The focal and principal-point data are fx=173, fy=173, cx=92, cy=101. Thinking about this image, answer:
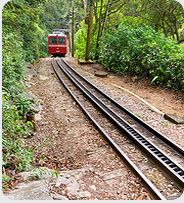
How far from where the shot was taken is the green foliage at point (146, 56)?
8.49 meters

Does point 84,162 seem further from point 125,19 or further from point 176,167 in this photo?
point 125,19

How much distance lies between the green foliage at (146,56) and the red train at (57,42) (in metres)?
10.4

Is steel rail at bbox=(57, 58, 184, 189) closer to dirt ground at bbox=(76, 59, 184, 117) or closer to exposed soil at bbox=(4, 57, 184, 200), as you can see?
exposed soil at bbox=(4, 57, 184, 200)

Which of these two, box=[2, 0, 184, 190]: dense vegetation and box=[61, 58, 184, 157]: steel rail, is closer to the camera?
box=[2, 0, 184, 190]: dense vegetation

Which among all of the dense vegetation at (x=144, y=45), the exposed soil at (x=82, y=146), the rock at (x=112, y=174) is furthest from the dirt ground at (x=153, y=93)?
the rock at (x=112, y=174)

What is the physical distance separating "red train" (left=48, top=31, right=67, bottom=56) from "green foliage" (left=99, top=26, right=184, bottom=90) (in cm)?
1041

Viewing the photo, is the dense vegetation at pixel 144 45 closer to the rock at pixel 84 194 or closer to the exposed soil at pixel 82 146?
the exposed soil at pixel 82 146

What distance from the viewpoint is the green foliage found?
8486mm

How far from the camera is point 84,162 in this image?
3.85 meters

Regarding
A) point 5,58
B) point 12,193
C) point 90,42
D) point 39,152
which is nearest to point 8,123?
point 39,152

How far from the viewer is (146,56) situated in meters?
9.85

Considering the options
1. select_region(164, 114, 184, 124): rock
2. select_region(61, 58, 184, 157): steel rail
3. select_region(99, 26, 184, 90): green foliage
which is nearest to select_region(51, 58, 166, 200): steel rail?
select_region(61, 58, 184, 157): steel rail

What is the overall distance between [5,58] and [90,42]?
1401cm

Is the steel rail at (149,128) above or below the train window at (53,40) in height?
below
